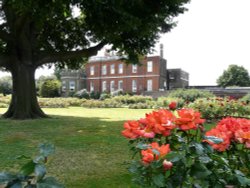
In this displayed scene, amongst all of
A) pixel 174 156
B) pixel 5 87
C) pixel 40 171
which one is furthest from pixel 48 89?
pixel 40 171

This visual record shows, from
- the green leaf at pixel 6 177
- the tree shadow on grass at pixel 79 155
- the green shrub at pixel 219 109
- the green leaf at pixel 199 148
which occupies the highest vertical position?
the green leaf at pixel 199 148

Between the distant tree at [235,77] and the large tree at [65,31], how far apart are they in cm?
5512

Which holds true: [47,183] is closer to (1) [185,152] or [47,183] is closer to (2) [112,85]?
(1) [185,152]

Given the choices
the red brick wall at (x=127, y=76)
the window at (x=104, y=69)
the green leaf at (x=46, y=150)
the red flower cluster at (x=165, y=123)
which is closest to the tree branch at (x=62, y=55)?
the red flower cluster at (x=165, y=123)

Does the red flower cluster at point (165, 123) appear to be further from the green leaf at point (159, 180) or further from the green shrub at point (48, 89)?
the green shrub at point (48, 89)

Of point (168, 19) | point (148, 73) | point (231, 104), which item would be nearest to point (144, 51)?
point (168, 19)

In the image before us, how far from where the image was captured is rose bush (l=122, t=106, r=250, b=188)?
2.11 m

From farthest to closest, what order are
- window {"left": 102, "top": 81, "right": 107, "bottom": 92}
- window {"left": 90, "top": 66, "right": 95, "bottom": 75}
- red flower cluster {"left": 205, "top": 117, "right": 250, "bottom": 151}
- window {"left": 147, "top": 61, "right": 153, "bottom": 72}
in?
window {"left": 90, "top": 66, "right": 95, "bottom": 75} < window {"left": 102, "top": 81, "right": 107, "bottom": 92} < window {"left": 147, "top": 61, "right": 153, "bottom": 72} < red flower cluster {"left": 205, "top": 117, "right": 250, "bottom": 151}

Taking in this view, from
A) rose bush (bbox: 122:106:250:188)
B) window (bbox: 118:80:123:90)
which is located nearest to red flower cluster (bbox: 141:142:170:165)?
rose bush (bbox: 122:106:250:188)

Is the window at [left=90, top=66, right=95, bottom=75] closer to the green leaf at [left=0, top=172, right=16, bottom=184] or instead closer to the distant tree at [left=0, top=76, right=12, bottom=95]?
the distant tree at [left=0, top=76, right=12, bottom=95]

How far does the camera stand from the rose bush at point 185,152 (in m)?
2.11

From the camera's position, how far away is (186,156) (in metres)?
2.29

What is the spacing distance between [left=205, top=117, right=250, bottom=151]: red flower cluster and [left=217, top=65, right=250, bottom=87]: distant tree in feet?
230

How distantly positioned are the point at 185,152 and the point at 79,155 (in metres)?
4.59
